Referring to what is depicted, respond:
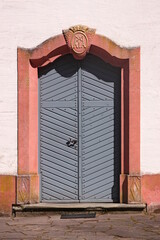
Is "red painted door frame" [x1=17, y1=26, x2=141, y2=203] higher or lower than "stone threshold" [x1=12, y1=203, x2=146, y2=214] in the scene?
higher

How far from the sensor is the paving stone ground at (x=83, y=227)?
966cm

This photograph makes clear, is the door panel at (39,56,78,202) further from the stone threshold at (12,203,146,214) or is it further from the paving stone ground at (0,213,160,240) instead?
the paving stone ground at (0,213,160,240)

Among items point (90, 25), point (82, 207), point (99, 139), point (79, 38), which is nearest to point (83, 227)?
point (82, 207)

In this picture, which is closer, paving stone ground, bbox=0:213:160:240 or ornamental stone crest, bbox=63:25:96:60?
paving stone ground, bbox=0:213:160:240

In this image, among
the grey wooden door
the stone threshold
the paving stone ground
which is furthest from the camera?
the grey wooden door

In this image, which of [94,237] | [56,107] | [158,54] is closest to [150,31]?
[158,54]

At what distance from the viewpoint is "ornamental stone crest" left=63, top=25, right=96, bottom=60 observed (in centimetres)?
1154

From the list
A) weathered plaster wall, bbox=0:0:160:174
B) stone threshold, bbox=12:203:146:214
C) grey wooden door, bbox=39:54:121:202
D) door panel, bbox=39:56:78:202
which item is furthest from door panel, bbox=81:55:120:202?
weathered plaster wall, bbox=0:0:160:174

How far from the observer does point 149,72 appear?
11570 mm

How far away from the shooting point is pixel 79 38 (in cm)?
1157

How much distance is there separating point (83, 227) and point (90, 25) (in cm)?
371

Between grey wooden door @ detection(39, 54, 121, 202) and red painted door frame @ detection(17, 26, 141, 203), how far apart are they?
0.24m

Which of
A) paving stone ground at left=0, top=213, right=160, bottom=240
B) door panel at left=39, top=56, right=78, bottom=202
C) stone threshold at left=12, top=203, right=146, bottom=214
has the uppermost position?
door panel at left=39, top=56, right=78, bottom=202

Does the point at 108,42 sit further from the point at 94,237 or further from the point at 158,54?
the point at 94,237
